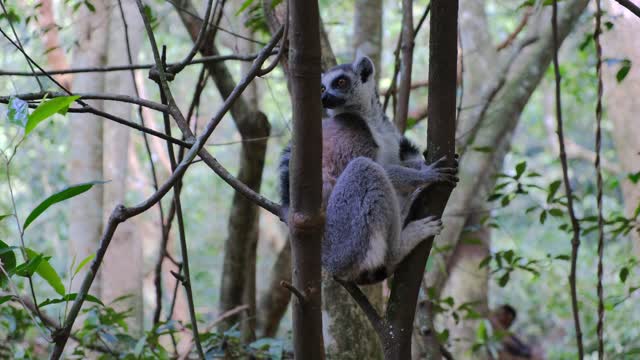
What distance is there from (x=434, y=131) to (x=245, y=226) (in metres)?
3.82

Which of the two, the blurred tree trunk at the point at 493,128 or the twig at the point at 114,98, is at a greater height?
the blurred tree trunk at the point at 493,128

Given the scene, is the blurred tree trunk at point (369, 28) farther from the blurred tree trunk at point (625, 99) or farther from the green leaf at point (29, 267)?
the green leaf at point (29, 267)

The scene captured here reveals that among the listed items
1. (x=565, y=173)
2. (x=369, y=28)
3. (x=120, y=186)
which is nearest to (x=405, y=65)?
(x=565, y=173)

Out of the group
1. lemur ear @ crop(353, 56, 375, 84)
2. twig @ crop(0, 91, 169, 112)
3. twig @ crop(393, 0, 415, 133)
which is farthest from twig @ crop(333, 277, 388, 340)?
lemur ear @ crop(353, 56, 375, 84)

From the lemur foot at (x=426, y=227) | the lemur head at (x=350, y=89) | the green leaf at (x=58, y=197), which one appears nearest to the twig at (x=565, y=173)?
the lemur foot at (x=426, y=227)

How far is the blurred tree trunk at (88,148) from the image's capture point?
288 inches

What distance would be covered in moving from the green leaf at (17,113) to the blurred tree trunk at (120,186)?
5.10 meters

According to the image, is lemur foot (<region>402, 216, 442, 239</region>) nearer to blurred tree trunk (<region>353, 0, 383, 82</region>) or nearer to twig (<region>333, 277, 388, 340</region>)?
twig (<region>333, 277, 388, 340</region>)

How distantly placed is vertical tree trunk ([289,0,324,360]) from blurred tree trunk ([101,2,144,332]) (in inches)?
209

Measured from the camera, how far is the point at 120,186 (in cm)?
888

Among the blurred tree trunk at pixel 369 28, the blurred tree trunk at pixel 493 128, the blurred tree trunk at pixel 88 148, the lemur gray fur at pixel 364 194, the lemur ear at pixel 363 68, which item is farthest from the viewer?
the blurred tree trunk at pixel 88 148

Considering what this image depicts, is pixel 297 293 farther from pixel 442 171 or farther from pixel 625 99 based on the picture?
pixel 625 99

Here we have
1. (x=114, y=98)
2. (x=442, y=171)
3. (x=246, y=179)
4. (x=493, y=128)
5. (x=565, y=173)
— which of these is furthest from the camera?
(x=493, y=128)

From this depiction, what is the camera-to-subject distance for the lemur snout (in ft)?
15.1
